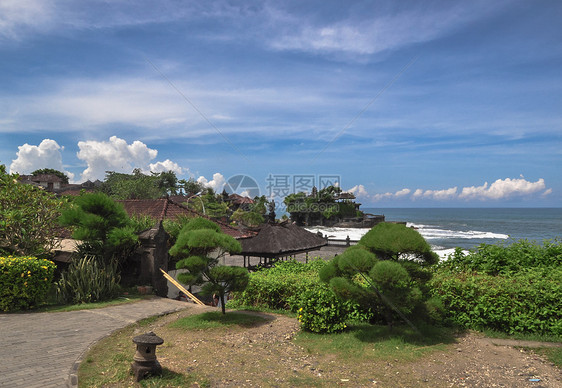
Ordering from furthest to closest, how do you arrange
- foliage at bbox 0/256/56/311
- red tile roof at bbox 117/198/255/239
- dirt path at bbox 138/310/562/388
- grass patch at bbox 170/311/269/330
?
red tile roof at bbox 117/198/255/239 < foliage at bbox 0/256/56/311 < grass patch at bbox 170/311/269/330 < dirt path at bbox 138/310/562/388

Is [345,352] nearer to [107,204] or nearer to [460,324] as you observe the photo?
[460,324]

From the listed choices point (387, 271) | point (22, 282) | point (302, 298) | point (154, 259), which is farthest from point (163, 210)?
point (387, 271)

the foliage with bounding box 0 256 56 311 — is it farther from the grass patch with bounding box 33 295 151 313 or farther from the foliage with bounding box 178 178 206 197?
the foliage with bounding box 178 178 206 197

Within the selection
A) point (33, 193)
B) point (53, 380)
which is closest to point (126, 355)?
point (53, 380)

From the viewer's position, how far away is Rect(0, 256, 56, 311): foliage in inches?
403

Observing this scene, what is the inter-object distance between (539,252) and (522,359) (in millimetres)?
3825

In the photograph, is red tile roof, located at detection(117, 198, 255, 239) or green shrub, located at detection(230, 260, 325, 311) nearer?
green shrub, located at detection(230, 260, 325, 311)

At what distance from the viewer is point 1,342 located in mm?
7523

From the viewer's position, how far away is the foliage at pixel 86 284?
11.6 metres

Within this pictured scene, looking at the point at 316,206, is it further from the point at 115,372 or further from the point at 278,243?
the point at 115,372

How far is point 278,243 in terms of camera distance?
50.1 ft

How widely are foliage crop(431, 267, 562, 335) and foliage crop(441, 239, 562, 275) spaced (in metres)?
0.47

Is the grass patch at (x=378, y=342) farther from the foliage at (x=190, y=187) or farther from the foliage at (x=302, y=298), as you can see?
the foliage at (x=190, y=187)

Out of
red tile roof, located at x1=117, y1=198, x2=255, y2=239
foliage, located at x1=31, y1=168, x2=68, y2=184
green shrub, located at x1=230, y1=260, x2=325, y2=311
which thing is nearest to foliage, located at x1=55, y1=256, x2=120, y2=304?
green shrub, located at x1=230, y1=260, x2=325, y2=311
